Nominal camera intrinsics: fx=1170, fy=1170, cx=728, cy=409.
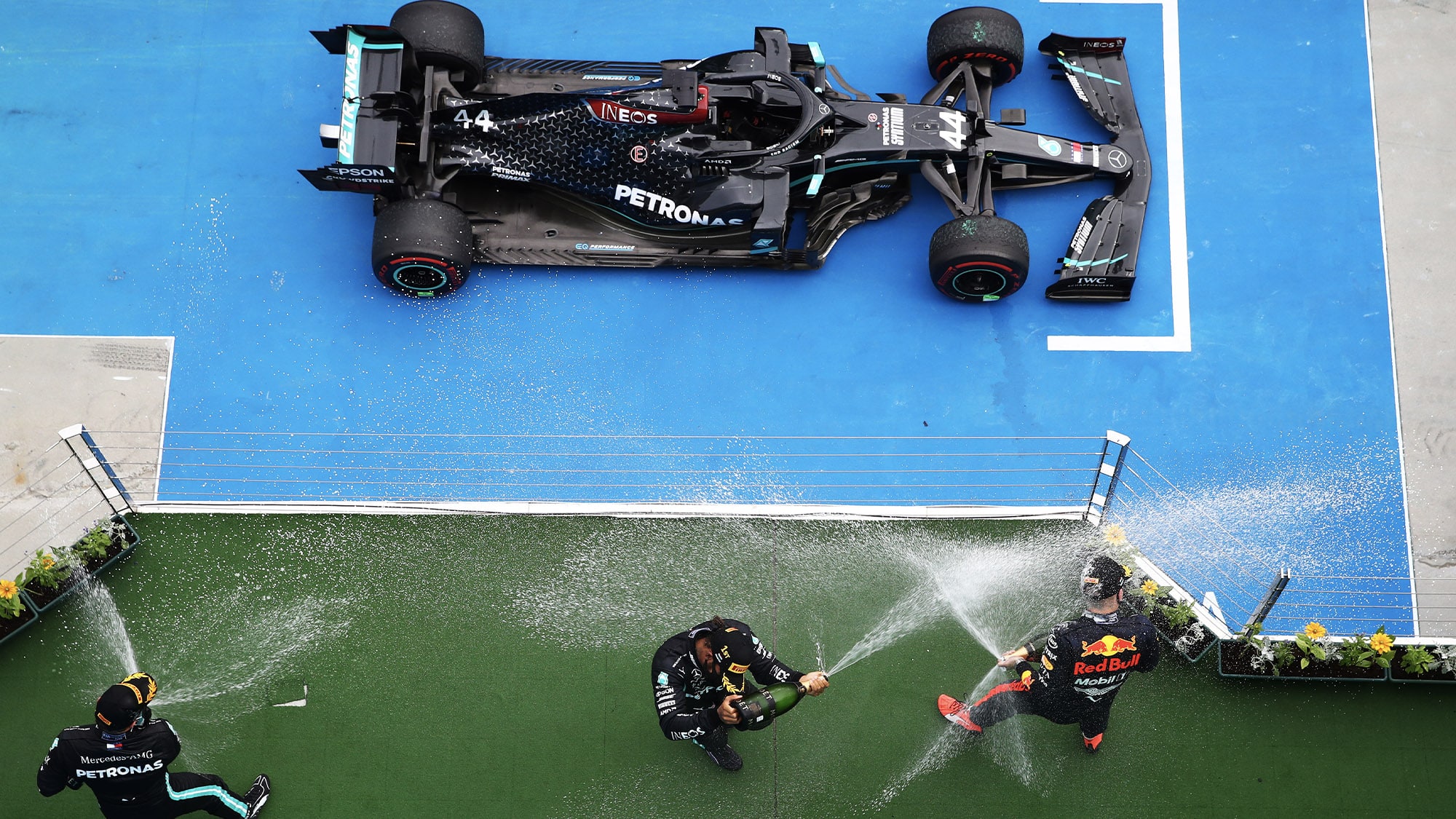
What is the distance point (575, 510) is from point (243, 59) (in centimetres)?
539

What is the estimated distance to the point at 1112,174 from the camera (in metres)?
10.2

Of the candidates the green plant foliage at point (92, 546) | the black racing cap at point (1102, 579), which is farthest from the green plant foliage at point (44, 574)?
the black racing cap at point (1102, 579)

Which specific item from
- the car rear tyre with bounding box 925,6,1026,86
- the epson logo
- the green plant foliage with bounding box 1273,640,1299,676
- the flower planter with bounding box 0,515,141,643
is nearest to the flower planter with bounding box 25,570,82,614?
the flower planter with bounding box 0,515,141,643

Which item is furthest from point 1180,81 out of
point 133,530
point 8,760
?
point 8,760

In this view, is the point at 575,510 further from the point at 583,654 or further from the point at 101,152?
the point at 101,152

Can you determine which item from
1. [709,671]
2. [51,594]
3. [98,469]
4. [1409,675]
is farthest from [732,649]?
[98,469]

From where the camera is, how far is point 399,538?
8.92m

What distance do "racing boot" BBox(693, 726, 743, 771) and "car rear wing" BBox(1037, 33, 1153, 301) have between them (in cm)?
467

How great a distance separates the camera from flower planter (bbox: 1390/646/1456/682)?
834 centimetres

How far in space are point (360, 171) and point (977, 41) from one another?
5.29 m

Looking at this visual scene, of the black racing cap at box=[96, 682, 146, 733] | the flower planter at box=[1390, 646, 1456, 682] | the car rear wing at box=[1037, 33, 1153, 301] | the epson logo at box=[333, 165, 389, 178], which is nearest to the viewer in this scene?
the black racing cap at box=[96, 682, 146, 733]

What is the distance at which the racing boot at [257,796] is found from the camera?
8.05 metres

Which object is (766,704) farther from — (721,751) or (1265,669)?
(1265,669)

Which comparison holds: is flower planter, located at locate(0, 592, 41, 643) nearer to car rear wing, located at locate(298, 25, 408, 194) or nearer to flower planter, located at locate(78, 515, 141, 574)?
flower planter, located at locate(78, 515, 141, 574)
